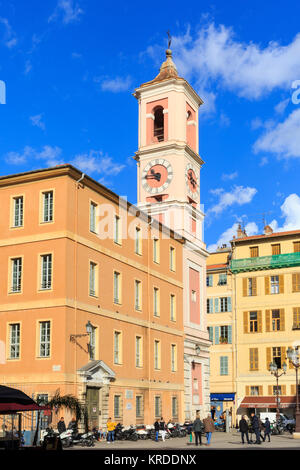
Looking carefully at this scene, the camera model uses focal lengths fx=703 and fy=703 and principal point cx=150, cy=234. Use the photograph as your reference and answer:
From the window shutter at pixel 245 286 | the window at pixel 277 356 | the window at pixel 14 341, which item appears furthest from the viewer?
the window shutter at pixel 245 286

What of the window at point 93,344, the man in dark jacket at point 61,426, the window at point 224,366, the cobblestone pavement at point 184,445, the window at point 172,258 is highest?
the window at point 172,258

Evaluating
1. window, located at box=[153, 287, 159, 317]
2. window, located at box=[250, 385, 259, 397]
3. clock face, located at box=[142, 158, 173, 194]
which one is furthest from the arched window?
window, located at box=[250, 385, 259, 397]

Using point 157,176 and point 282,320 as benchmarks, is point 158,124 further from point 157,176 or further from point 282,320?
point 282,320

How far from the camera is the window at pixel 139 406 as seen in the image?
4066 cm

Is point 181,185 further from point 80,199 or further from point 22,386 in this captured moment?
point 22,386

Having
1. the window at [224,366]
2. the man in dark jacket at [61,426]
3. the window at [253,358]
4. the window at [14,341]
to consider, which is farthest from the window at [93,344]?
the window at [224,366]

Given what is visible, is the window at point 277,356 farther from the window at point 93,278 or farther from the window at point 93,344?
the window at point 93,278

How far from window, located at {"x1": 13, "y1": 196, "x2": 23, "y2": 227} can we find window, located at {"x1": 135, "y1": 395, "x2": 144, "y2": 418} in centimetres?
1246

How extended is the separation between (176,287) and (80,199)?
14.0 m

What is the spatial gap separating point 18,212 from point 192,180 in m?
20.8

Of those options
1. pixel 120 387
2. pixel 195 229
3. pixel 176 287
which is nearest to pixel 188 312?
pixel 176 287

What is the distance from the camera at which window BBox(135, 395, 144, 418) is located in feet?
133

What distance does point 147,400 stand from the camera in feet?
137

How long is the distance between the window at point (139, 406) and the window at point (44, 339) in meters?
8.84
